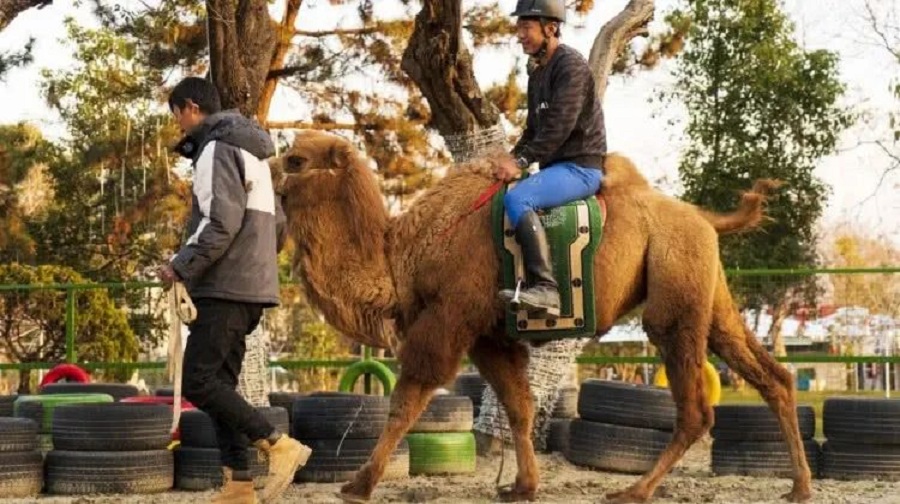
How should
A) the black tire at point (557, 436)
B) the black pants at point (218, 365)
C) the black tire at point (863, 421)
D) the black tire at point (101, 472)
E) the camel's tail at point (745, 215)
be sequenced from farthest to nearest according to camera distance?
the black tire at point (557, 436) → the black tire at point (863, 421) → the camel's tail at point (745, 215) → the black tire at point (101, 472) → the black pants at point (218, 365)

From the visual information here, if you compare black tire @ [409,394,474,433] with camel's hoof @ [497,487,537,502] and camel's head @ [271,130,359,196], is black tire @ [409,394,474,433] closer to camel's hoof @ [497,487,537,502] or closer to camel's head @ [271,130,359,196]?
camel's hoof @ [497,487,537,502]

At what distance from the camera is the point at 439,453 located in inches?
413

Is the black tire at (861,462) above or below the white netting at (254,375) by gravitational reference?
below

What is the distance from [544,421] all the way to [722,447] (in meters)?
2.36

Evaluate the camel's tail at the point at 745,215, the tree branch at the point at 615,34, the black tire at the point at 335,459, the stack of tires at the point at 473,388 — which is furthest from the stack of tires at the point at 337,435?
the tree branch at the point at 615,34

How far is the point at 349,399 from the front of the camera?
9.63 metres

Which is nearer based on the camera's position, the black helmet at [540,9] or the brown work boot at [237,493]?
the brown work boot at [237,493]

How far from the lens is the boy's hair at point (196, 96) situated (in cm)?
795

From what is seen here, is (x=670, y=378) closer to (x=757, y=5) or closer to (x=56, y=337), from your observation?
(x=56, y=337)

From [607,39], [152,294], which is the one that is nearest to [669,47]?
[607,39]

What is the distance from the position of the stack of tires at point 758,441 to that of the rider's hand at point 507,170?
9.34 ft

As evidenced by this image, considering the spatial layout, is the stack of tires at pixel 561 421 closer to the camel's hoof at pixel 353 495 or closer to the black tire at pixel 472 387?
the black tire at pixel 472 387

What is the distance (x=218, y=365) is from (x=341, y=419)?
1.98 m

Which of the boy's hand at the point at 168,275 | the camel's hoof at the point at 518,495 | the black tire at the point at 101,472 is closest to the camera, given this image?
the boy's hand at the point at 168,275
